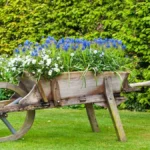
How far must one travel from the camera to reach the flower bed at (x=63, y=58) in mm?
5203

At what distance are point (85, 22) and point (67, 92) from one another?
4670mm

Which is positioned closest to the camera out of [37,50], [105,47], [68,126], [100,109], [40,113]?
[37,50]

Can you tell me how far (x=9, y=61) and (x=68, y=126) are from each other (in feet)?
6.14

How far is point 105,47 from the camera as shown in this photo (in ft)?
18.6

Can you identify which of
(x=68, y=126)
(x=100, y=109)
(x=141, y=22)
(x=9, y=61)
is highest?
(x=9, y=61)

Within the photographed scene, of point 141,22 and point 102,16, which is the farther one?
point 102,16

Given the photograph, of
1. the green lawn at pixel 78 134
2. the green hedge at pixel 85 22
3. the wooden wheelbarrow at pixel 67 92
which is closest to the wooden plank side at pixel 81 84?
the wooden wheelbarrow at pixel 67 92

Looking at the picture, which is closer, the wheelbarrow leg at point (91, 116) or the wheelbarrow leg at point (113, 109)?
the wheelbarrow leg at point (113, 109)

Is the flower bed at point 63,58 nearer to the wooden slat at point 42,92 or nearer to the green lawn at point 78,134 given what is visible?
the wooden slat at point 42,92

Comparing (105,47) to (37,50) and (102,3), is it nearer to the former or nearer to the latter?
(37,50)

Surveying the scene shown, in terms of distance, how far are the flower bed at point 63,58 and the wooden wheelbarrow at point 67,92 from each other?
0.27 ft

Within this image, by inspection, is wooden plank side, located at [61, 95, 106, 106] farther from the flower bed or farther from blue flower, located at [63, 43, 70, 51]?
blue flower, located at [63, 43, 70, 51]

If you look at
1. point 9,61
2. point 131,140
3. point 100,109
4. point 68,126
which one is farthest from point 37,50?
point 100,109

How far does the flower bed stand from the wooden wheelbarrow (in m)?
0.08
